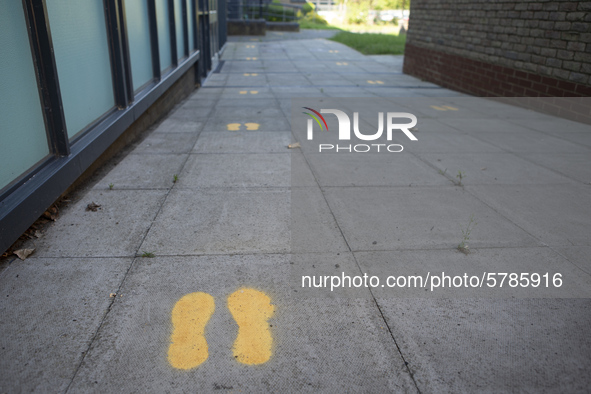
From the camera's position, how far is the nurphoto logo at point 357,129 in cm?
568

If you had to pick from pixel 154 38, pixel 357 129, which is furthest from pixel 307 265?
pixel 154 38

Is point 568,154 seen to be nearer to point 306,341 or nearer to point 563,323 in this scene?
point 563,323

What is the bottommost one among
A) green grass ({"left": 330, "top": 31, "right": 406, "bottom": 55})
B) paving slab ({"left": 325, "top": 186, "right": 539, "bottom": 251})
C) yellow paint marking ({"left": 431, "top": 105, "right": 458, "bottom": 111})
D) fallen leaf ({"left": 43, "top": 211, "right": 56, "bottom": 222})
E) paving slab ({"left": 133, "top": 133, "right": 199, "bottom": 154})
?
paving slab ({"left": 325, "top": 186, "right": 539, "bottom": 251})

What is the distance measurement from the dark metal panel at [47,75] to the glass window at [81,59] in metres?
0.31

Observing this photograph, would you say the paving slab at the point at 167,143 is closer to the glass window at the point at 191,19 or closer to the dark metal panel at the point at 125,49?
the dark metal panel at the point at 125,49

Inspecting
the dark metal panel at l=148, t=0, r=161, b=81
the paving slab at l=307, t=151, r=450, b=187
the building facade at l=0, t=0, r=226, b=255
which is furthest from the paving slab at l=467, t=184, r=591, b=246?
the dark metal panel at l=148, t=0, r=161, b=81

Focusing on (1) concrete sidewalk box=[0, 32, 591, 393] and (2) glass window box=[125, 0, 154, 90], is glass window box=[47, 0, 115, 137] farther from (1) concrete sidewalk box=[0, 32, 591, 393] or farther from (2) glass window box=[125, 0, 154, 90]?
(2) glass window box=[125, 0, 154, 90]

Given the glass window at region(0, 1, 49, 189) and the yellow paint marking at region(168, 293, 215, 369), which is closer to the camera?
the yellow paint marking at region(168, 293, 215, 369)

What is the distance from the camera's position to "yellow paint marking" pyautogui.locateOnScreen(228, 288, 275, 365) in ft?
7.30

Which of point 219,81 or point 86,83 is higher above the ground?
point 86,83

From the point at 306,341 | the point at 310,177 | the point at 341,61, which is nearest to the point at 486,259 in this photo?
the point at 306,341

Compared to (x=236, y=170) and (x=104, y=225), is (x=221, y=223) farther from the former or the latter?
(x=236, y=170)

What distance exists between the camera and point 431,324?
2.47 metres

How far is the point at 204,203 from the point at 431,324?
2281 mm
